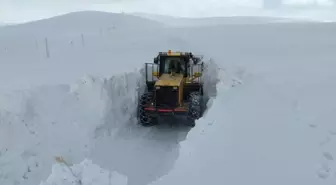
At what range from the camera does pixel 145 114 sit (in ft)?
35.4

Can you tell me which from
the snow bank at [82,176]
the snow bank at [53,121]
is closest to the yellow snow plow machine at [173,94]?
the snow bank at [53,121]

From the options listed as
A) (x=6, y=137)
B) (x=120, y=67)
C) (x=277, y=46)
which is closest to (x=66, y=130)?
(x=6, y=137)

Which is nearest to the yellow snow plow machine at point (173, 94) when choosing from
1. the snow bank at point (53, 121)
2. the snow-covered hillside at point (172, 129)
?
the snow-covered hillside at point (172, 129)

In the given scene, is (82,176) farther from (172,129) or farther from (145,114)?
(172,129)

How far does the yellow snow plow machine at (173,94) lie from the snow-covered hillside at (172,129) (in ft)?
1.71

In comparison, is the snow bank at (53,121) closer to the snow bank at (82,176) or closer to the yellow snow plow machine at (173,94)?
the yellow snow plow machine at (173,94)

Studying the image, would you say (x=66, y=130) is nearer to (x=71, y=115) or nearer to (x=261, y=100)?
(x=71, y=115)

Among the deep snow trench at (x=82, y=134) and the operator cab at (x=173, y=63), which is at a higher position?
the operator cab at (x=173, y=63)

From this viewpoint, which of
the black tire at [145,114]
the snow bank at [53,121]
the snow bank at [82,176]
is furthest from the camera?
the black tire at [145,114]

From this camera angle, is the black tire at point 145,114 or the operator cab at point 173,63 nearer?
the black tire at point 145,114

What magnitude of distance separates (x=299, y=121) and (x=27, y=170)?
6.39 metres

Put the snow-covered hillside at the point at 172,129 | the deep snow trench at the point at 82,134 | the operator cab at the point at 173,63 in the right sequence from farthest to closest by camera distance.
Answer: the operator cab at the point at 173,63 → the deep snow trench at the point at 82,134 → the snow-covered hillside at the point at 172,129

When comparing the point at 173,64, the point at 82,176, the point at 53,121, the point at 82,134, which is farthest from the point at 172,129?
the point at 82,176

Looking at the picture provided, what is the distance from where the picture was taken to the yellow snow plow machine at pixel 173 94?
34.6 ft
